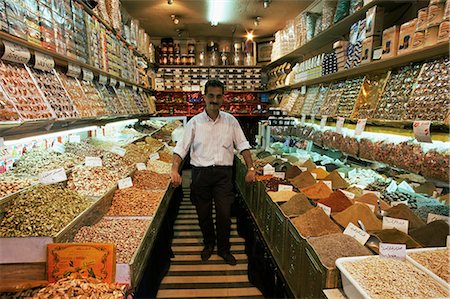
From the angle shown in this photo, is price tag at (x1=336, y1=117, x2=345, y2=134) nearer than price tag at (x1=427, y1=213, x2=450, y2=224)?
No

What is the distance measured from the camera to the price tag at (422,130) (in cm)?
169

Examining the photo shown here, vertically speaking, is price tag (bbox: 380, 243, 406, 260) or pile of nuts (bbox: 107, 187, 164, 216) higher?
price tag (bbox: 380, 243, 406, 260)

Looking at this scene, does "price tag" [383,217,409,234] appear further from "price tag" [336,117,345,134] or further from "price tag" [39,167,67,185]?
"price tag" [39,167,67,185]

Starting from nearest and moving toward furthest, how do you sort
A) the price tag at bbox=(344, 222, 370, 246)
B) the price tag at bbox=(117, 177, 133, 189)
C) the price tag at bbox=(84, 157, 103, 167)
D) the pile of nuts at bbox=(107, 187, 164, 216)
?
the price tag at bbox=(344, 222, 370, 246) → the pile of nuts at bbox=(107, 187, 164, 216) → the price tag at bbox=(84, 157, 103, 167) → the price tag at bbox=(117, 177, 133, 189)

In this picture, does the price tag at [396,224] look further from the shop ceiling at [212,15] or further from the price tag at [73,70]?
the shop ceiling at [212,15]

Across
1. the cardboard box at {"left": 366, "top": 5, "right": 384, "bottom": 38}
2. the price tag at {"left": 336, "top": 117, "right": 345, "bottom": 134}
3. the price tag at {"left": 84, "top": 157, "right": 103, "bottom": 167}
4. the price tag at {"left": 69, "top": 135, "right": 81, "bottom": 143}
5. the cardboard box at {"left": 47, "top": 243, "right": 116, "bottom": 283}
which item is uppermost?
the cardboard box at {"left": 366, "top": 5, "right": 384, "bottom": 38}

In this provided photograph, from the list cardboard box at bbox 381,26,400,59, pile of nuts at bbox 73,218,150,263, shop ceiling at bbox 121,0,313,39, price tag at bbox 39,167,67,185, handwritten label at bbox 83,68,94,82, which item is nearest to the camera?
pile of nuts at bbox 73,218,150,263

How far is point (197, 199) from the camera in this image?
10.4ft

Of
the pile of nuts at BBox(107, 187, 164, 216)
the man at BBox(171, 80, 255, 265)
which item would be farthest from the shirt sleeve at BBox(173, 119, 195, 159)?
the pile of nuts at BBox(107, 187, 164, 216)

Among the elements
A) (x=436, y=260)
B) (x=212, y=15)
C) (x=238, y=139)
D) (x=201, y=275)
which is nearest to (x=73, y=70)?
(x=238, y=139)

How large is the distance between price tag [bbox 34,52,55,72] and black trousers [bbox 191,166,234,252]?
1.58 m

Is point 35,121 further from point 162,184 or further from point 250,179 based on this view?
point 250,179

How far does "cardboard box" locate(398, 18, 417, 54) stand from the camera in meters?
1.96

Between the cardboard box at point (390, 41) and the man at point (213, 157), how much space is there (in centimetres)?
144
